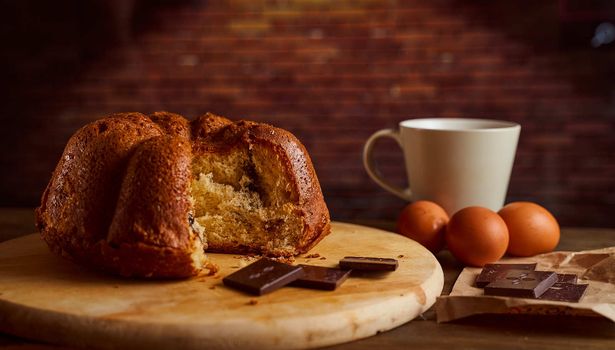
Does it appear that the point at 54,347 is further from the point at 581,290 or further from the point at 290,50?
the point at 290,50

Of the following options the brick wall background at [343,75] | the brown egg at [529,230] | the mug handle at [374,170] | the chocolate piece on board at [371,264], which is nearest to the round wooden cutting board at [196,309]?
the chocolate piece on board at [371,264]

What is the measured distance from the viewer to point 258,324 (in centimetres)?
138

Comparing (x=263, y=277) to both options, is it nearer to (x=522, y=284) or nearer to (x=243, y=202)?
(x=243, y=202)

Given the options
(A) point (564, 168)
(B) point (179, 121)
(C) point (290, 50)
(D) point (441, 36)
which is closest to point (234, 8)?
(C) point (290, 50)

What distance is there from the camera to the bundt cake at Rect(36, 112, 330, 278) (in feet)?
5.36

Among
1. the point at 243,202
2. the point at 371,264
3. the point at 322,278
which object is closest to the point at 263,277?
the point at 322,278

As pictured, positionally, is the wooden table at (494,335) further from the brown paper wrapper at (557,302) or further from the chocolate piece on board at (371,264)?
the chocolate piece on board at (371,264)

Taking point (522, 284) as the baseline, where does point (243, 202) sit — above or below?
above

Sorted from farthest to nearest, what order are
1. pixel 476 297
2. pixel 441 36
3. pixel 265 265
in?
pixel 441 36, pixel 265 265, pixel 476 297

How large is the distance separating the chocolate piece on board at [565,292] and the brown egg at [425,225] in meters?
0.46

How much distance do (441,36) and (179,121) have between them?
4.00 ft

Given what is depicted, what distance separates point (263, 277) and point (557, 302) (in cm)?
Result: 60

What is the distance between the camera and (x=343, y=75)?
9.50ft

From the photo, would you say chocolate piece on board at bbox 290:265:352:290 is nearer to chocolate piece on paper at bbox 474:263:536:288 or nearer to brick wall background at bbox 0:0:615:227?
chocolate piece on paper at bbox 474:263:536:288
